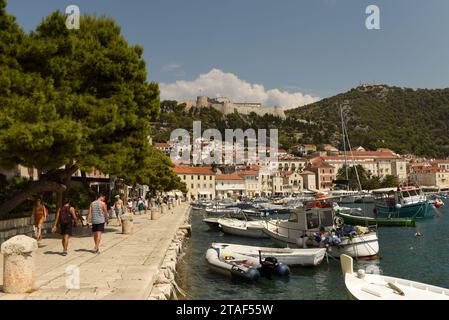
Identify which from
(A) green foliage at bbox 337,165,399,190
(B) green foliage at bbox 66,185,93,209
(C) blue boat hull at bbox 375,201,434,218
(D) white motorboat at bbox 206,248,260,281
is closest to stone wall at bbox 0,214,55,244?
(D) white motorboat at bbox 206,248,260,281

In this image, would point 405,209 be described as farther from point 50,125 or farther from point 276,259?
point 50,125

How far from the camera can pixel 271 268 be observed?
18422 mm

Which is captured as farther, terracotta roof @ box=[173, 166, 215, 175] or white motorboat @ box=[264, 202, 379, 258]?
terracotta roof @ box=[173, 166, 215, 175]

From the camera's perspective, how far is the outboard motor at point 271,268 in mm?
18422

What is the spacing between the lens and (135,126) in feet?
72.8

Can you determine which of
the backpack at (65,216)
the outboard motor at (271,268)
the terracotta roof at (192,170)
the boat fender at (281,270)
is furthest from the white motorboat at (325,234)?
the terracotta roof at (192,170)

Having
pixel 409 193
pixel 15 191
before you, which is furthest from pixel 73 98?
pixel 409 193

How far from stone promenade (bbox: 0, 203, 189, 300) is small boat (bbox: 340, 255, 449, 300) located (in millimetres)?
5783

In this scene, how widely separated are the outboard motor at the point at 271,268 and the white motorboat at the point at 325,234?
5.31 m

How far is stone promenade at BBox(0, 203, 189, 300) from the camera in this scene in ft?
30.4

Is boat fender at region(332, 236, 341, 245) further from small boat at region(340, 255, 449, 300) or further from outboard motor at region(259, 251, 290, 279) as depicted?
small boat at region(340, 255, 449, 300)

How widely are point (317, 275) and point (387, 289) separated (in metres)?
7.83

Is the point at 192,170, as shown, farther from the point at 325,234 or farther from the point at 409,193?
the point at 325,234
